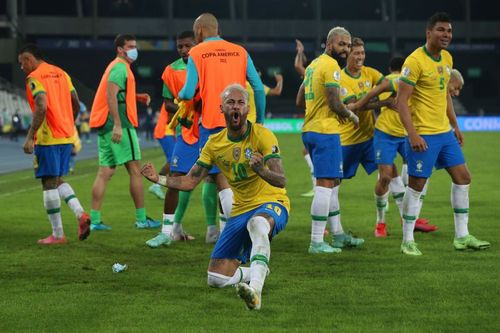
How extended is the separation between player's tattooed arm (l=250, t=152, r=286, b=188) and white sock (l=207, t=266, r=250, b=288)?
2.97 ft

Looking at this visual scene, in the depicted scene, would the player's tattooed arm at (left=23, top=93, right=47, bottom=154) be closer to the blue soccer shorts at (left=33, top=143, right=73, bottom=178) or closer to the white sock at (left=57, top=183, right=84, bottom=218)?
the blue soccer shorts at (left=33, top=143, right=73, bottom=178)

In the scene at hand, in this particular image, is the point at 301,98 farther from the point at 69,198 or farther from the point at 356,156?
the point at 69,198

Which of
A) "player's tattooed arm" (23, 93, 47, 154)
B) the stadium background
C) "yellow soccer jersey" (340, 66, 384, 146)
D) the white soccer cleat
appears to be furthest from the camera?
the stadium background

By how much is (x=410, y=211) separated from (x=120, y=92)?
395 centimetres

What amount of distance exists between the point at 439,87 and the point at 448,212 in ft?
13.7

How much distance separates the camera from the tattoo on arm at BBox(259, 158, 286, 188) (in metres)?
6.34

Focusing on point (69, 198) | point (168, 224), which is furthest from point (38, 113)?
point (168, 224)

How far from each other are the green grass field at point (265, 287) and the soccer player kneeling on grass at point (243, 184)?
277 millimetres

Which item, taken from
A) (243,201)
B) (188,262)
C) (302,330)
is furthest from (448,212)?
(302,330)

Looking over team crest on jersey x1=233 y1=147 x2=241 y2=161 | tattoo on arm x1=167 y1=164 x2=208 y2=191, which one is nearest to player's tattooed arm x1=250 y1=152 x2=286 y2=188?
team crest on jersey x1=233 y1=147 x2=241 y2=161

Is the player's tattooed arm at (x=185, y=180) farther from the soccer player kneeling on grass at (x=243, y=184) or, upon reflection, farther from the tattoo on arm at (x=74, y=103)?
the tattoo on arm at (x=74, y=103)

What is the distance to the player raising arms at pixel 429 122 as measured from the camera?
8.65 metres

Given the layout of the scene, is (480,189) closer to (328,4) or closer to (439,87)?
(439,87)

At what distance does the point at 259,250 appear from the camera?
6332mm
